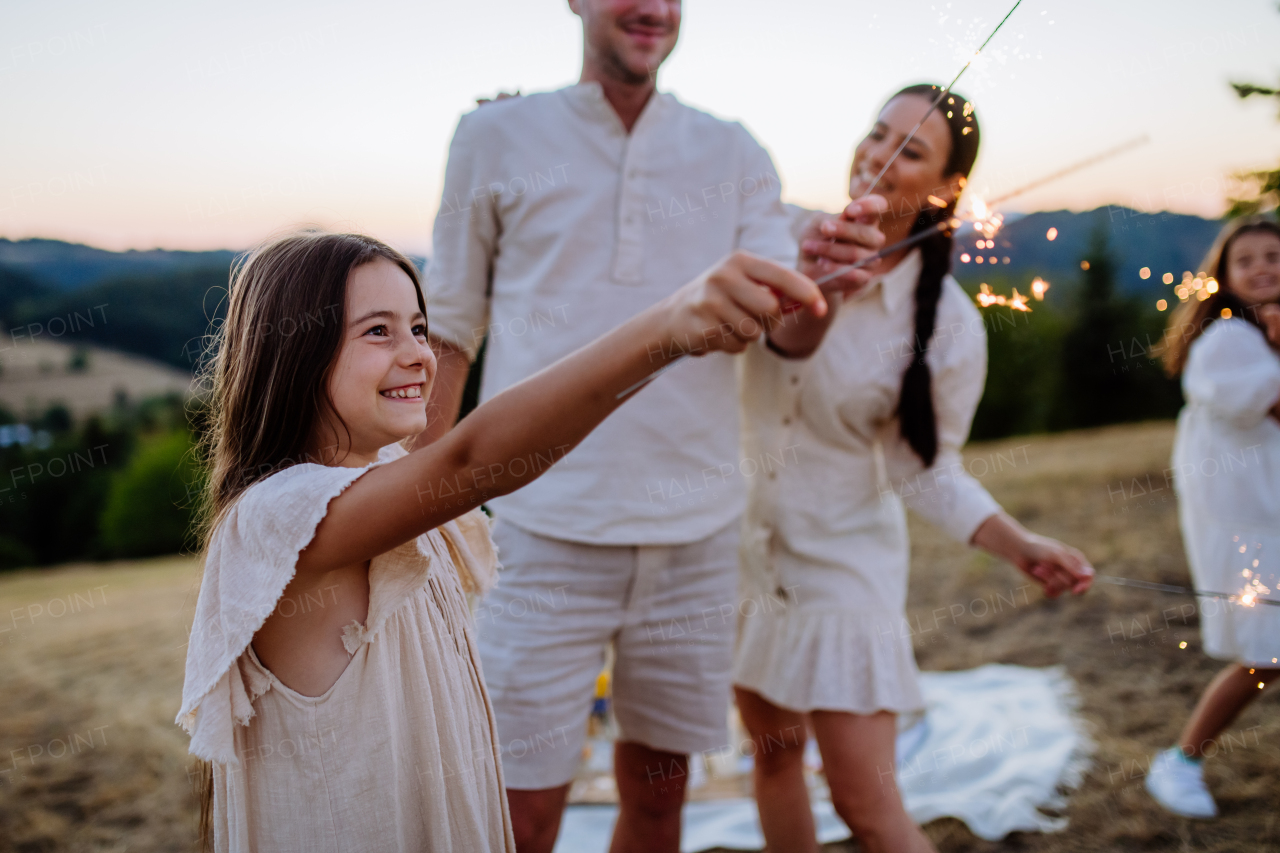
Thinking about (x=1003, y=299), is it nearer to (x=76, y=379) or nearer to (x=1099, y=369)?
(x=1099, y=369)

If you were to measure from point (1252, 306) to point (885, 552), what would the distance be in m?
1.82

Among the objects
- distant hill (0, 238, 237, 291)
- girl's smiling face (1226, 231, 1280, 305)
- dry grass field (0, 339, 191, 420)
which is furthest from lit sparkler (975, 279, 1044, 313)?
dry grass field (0, 339, 191, 420)

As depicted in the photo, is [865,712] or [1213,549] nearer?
[865,712]

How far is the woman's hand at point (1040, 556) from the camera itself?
6.17 ft

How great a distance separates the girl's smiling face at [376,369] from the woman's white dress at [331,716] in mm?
130

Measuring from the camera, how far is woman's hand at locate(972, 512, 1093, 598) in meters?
1.88

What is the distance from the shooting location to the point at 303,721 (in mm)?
1189

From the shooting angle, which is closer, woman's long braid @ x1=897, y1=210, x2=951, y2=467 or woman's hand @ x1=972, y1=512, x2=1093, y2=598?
woman's hand @ x1=972, y1=512, x2=1093, y2=598

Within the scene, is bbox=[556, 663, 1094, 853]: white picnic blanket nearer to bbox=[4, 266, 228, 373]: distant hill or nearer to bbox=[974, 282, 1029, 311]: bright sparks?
bbox=[974, 282, 1029, 311]: bright sparks

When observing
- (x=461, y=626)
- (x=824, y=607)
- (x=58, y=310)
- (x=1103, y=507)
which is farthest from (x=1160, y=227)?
(x=58, y=310)

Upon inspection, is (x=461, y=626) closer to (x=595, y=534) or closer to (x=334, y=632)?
(x=334, y=632)

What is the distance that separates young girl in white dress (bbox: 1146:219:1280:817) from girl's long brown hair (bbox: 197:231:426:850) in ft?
8.86

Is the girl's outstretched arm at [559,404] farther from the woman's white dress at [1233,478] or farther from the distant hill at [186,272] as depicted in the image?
the woman's white dress at [1233,478]

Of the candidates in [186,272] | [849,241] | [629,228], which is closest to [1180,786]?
[849,241]
